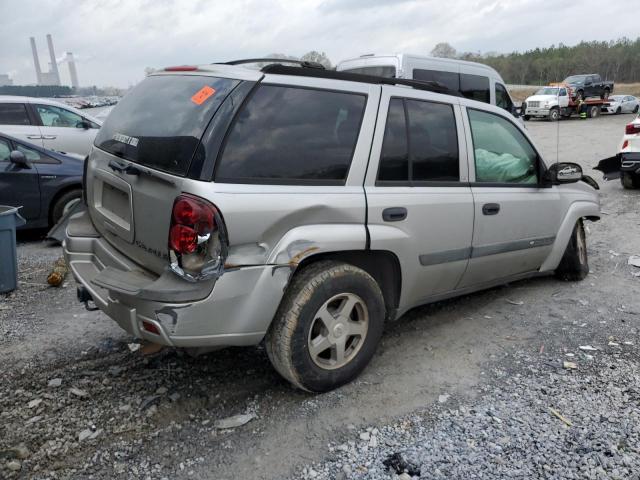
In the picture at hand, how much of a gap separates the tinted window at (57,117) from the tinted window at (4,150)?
A: 2.86 metres

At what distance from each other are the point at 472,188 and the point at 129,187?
7.45 ft

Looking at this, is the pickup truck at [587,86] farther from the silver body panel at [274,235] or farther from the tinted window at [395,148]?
the tinted window at [395,148]

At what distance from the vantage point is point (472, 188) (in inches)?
147

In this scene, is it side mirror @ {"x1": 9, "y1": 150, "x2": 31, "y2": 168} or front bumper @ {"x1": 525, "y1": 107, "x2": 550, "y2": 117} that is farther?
front bumper @ {"x1": 525, "y1": 107, "x2": 550, "y2": 117}

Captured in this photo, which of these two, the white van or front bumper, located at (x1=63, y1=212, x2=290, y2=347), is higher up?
the white van

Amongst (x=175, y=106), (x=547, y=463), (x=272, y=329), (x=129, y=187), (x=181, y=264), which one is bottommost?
(x=547, y=463)

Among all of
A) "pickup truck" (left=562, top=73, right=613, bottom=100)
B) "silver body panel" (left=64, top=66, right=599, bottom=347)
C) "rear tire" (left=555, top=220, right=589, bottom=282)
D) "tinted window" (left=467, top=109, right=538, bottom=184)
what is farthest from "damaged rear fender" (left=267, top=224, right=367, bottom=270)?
"pickup truck" (left=562, top=73, right=613, bottom=100)

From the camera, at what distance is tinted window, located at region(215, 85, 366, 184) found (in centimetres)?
269

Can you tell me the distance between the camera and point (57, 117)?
9484 mm

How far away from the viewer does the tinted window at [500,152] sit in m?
3.84

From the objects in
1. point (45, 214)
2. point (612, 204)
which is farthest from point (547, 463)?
point (612, 204)

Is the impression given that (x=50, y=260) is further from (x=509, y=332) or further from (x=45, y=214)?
(x=509, y=332)

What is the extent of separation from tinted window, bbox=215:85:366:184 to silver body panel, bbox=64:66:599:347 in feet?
0.19

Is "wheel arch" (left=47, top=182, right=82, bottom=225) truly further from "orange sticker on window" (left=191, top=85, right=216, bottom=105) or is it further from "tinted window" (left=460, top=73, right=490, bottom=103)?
"tinted window" (left=460, top=73, right=490, bottom=103)
